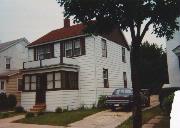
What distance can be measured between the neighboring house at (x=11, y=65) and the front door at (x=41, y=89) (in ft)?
27.5

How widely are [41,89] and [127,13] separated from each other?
16.8m

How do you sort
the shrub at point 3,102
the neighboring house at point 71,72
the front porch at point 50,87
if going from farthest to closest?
the shrub at point 3,102 → the neighboring house at point 71,72 → the front porch at point 50,87

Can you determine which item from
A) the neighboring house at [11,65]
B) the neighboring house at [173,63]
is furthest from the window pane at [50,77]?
the neighboring house at [173,63]

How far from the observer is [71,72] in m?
26.8

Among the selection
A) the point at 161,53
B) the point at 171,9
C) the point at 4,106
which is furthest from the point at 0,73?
the point at 171,9

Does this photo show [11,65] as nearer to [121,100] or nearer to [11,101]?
[11,101]

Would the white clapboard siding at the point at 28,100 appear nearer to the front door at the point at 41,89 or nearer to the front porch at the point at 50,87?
the front porch at the point at 50,87

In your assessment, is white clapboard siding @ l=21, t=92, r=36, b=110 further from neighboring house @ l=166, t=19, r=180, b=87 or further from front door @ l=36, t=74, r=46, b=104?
neighboring house @ l=166, t=19, r=180, b=87

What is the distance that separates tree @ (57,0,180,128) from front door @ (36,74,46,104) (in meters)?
14.8

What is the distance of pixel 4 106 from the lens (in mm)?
32125

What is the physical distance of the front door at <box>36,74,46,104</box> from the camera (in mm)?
27078

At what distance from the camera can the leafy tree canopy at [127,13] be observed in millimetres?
12391

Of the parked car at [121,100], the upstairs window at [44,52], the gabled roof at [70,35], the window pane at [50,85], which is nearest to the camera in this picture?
the parked car at [121,100]

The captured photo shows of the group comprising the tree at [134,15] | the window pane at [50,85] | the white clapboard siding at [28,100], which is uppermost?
the tree at [134,15]
